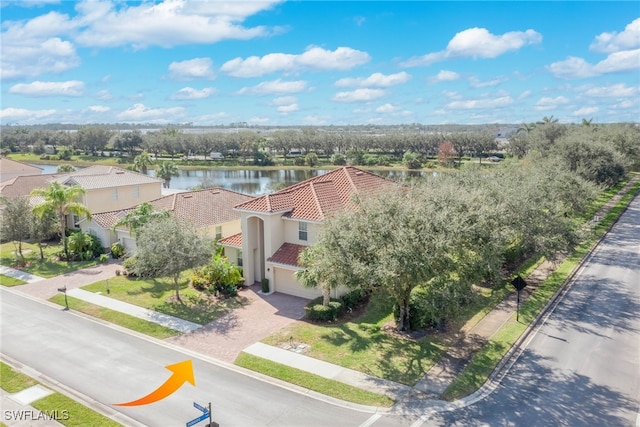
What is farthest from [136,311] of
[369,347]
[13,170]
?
[13,170]

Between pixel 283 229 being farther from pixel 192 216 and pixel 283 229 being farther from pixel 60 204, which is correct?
pixel 60 204

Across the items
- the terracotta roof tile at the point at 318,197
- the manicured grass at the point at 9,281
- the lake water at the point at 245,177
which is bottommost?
the manicured grass at the point at 9,281

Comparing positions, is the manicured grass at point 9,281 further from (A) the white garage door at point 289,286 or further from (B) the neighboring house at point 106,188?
(A) the white garage door at point 289,286

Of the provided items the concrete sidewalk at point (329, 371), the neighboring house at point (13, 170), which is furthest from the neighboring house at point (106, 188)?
the concrete sidewalk at point (329, 371)

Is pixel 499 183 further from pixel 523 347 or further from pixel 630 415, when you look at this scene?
pixel 630 415

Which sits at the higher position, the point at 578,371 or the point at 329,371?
the point at 578,371
